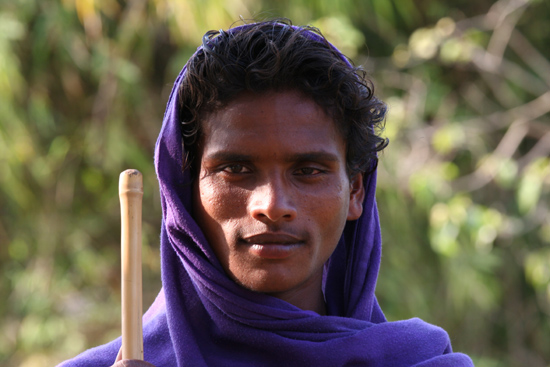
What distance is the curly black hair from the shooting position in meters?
1.73

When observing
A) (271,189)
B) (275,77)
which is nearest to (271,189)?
(271,189)

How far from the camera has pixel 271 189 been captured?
1643 mm

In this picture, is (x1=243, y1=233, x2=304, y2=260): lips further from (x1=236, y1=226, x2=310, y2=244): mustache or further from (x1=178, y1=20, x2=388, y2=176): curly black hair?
(x1=178, y1=20, x2=388, y2=176): curly black hair

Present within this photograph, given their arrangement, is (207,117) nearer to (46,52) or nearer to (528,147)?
(46,52)

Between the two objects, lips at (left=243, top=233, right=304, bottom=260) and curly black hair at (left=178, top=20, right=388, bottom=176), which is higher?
curly black hair at (left=178, top=20, right=388, bottom=176)

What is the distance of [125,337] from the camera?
5.05 feet

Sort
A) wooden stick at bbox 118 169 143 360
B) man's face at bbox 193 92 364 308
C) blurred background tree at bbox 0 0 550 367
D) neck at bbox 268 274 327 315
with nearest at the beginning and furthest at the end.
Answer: wooden stick at bbox 118 169 143 360, man's face at bbox 193 92 364 308, neck at bbox 268 274 327 315, blurred background tree at bbox 0 0 550 367

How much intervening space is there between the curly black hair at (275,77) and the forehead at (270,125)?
0.07 feet

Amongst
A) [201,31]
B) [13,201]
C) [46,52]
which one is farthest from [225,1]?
[13,201]

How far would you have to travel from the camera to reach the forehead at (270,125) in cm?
167

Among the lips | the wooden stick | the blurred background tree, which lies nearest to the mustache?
the lips

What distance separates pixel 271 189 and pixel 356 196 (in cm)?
37

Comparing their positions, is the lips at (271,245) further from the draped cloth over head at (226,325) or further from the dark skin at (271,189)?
the draped cloth over head at (226,325)

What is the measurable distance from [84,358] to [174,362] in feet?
0.83
